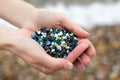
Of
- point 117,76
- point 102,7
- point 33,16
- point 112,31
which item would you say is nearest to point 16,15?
point 33,16

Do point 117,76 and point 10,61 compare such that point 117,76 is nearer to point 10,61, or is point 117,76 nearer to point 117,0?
point 10,61

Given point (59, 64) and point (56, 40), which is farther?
point (56, 40)

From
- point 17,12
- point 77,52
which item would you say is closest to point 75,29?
point 77,52

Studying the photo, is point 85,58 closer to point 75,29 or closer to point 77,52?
point 77,52

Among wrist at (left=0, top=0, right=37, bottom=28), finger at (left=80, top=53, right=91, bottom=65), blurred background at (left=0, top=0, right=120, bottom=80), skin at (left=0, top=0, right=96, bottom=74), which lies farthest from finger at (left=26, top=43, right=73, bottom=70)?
blurred background at (left=0, top=0, right=120, bottom=80)

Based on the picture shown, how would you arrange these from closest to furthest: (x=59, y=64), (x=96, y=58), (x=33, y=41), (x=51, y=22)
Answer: (x=59, y=64), (x=33, y=41), (x=51, y=22), (x=96, y=58)

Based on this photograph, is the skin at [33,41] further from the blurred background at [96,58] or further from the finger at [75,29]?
the blurred background at [96,58]
